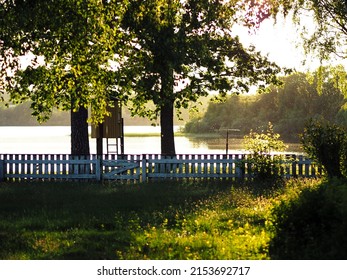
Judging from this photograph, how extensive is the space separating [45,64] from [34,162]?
Answer: 6.35 meters

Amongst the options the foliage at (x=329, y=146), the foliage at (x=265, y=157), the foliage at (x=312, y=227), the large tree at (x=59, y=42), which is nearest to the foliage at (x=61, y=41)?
the large tree at (x=59, y=42)

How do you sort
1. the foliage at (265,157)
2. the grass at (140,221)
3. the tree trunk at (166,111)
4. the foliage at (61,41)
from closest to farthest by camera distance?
1. the grass at (140,221)
2. the foliage at (61,41)
3. the foliage at (265,157)
4. the tree trunk at (166,111)

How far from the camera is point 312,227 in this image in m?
9.27

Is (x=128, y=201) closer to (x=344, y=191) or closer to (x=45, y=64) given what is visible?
(x=45, y=64)

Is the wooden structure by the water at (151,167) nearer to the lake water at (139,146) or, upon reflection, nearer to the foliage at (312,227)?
the foliage at (312,227)

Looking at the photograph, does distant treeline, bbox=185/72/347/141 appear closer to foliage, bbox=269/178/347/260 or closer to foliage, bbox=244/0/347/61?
foliage, bbox=244/0/347/61

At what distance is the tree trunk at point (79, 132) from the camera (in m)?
24.8

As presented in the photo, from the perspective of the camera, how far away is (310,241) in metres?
9.06

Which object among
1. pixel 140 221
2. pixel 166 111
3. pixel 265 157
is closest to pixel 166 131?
pixel 166 111

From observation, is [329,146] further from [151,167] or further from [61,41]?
[61,41]

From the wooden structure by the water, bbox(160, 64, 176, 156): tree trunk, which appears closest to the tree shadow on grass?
the wooden structure by the water

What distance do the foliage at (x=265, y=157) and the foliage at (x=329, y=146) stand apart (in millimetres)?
2537

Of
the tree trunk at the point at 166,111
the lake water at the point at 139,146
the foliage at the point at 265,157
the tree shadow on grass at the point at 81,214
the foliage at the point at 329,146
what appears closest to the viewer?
the tree shadow on grass at the point at 81,214

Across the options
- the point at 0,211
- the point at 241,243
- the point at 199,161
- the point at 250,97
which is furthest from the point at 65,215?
the point at 250,97
